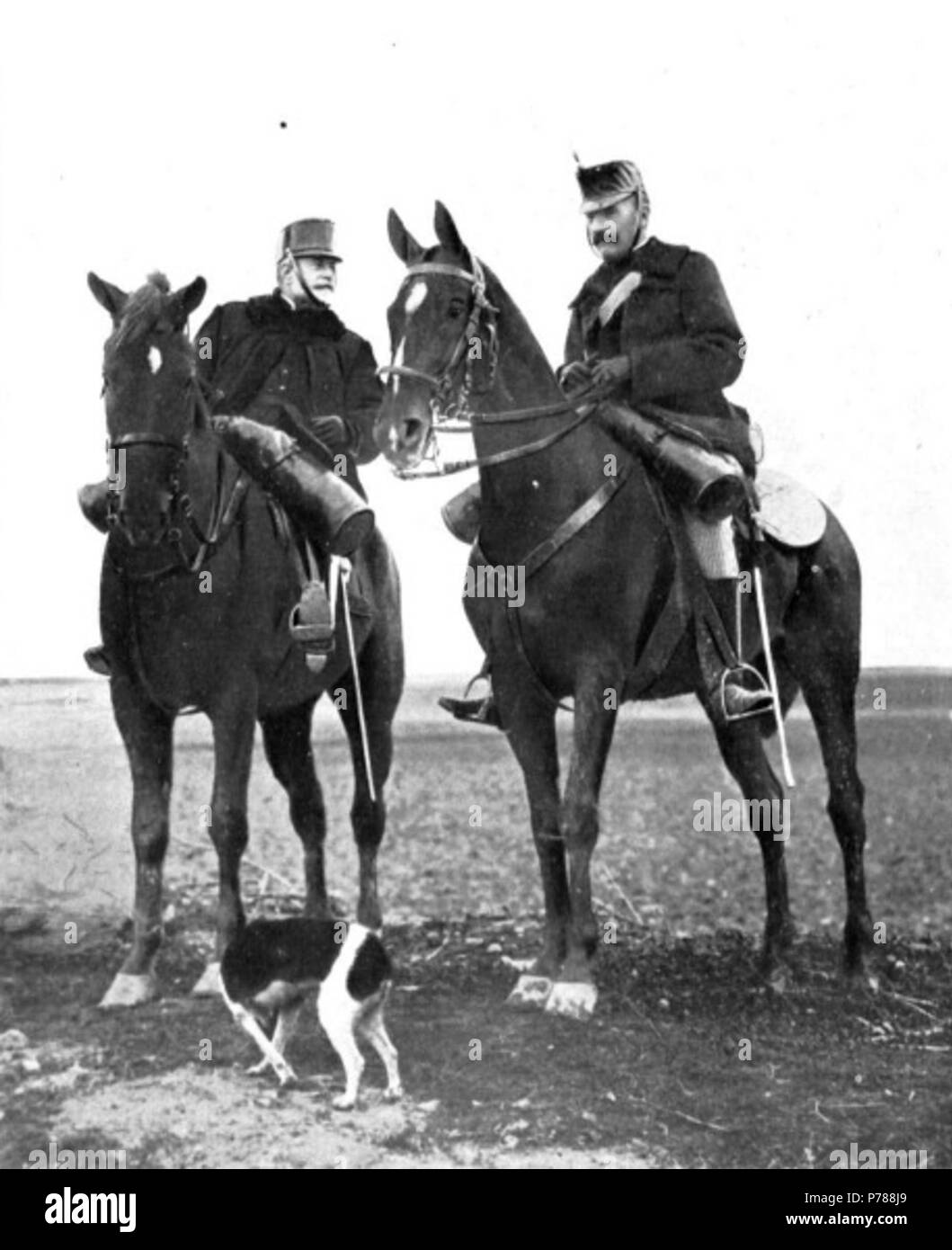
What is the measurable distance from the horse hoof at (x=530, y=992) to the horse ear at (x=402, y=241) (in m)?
3.10

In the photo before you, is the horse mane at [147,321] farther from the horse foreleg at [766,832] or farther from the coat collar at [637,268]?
the horse foreleg at [766,832]

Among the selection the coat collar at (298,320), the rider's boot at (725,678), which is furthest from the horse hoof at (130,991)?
the coat collar at (298,320)

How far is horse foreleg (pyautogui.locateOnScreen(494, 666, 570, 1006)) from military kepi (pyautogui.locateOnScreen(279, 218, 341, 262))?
2129mm

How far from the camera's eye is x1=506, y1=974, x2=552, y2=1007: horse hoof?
8273mm

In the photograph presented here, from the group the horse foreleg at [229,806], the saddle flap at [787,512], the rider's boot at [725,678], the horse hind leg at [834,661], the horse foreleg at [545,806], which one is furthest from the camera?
the horse hind leg at [834,661]

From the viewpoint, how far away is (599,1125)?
24.8 feet

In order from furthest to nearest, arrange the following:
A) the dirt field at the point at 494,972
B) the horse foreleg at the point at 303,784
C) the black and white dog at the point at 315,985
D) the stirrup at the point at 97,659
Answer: the horse foreleg at the point at 303,784 < the stirrup at the point at 97,659 < the dirt field at the point at 494,972 < the black and white dog at the point at 315,985

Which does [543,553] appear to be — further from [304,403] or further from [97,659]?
[97,659]

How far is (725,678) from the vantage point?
8.63 metres

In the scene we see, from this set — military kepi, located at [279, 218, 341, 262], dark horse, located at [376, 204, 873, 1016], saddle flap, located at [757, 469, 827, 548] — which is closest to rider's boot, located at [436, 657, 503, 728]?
dark horse, located at [376, 204, 873, 1016]

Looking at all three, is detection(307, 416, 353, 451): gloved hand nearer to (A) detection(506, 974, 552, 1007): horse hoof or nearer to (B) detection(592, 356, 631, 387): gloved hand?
(B) detection(592, 356, 631, 387): gloved hand

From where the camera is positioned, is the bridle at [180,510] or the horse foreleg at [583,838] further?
the horse foreleg at [583,838]

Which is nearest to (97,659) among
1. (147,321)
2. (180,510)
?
(180,510)

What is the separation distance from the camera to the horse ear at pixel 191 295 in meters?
7.97
